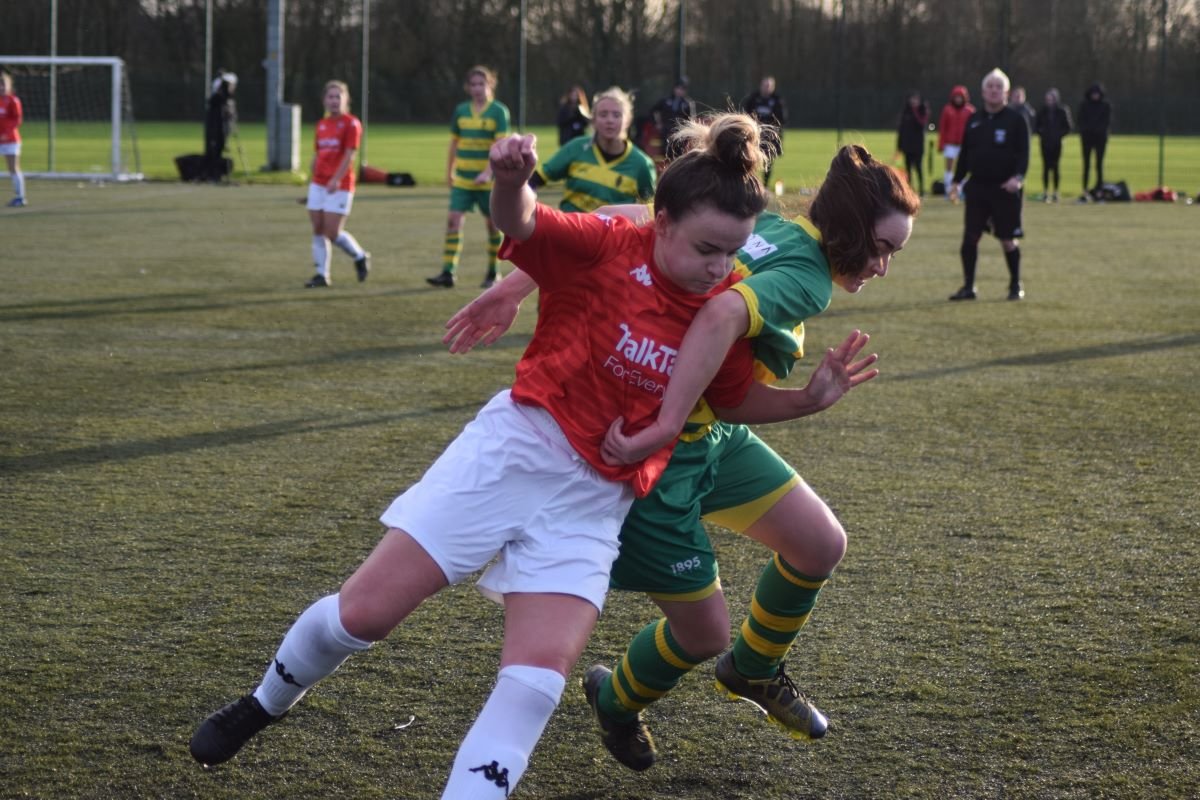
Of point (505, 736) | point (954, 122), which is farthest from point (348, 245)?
point (954, 122)

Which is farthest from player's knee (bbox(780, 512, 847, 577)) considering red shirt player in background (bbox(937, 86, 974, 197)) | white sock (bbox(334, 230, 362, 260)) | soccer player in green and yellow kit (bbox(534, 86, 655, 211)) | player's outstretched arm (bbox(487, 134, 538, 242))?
red shirt player in background (bbox(937, 86, 974, 197))

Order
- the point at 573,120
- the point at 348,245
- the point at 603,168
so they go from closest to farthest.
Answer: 1. the point at 603,168
2. the point at 348,245
3. the point at 573,120

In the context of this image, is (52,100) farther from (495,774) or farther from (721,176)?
(495,774)

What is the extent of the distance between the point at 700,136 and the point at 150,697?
2020mm

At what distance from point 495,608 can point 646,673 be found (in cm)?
117

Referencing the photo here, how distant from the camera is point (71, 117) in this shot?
2962 centimetres

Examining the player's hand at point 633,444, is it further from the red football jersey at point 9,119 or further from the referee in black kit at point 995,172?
the red football jersey at point 9,119

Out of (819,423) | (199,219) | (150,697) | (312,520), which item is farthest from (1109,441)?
(199,219)

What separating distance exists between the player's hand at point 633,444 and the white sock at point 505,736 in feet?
1.53

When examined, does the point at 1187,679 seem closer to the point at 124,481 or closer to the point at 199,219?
the point at 124,481

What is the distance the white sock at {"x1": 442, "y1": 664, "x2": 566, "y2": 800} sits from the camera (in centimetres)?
250

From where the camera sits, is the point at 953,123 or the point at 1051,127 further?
the point at 953,123

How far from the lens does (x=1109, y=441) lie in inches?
274

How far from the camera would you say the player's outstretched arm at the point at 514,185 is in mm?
2580
